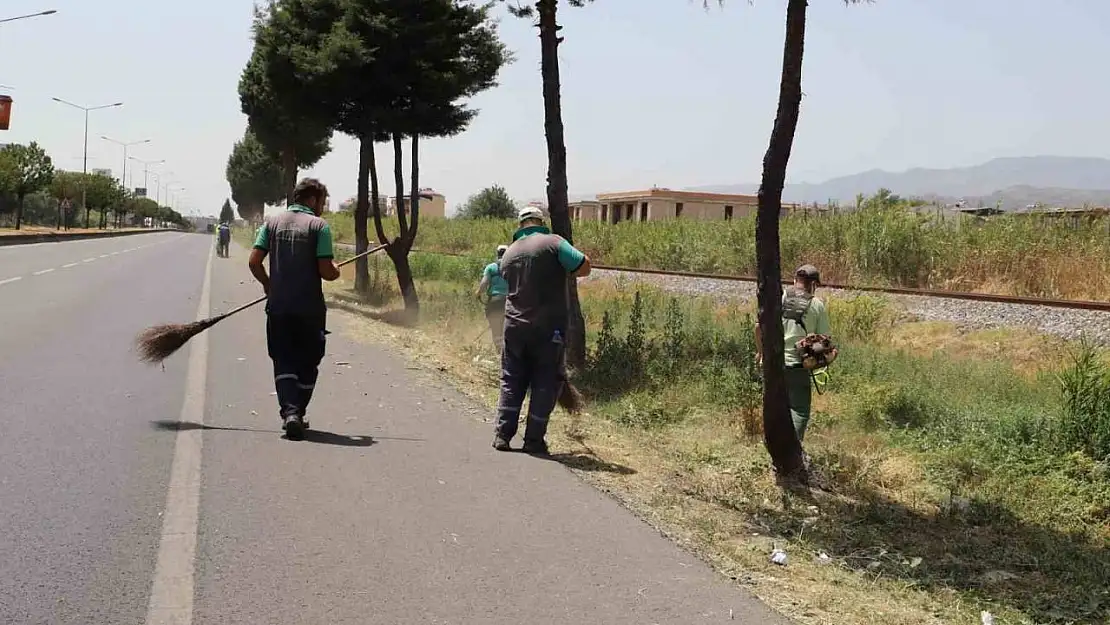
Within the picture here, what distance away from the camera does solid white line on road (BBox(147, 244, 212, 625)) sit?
3.99 metres

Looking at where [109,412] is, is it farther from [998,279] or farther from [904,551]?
[998,279]

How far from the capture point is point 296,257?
738cm

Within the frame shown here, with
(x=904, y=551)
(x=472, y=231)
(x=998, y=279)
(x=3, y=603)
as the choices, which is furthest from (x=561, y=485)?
(x=472, y=231)

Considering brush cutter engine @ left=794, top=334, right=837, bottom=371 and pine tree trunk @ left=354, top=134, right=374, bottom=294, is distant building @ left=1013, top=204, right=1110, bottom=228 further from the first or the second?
pine tree trunk @ left=354, top=134, right=374, bottom=294

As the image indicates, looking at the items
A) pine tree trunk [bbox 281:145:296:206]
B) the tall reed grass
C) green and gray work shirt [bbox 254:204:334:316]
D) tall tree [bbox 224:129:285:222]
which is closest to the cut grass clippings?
green and gray work shirt [bbox 254:204:334:316]

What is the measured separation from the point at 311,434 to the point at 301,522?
235cm

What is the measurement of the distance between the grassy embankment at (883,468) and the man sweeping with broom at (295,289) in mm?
2009

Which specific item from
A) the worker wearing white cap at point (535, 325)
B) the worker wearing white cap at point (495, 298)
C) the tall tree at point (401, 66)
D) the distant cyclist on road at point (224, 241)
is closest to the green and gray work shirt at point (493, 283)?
the worker wearing white cap at point (495, 298)

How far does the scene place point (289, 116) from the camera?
2266 cm

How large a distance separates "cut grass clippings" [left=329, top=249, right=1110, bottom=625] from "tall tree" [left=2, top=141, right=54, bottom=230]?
57.0 meters

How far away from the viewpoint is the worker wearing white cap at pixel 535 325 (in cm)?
720

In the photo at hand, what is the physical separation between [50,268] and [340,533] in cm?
2544

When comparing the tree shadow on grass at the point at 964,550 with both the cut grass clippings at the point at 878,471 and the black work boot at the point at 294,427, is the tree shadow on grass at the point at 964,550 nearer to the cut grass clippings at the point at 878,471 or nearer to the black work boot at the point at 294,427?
the cut grass clippings at the point at 878,471

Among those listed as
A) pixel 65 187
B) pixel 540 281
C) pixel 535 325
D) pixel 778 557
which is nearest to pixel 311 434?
pixel 535 325
